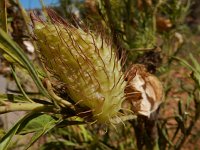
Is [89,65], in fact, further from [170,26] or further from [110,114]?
[170,26]

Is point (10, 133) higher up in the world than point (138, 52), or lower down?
lower down

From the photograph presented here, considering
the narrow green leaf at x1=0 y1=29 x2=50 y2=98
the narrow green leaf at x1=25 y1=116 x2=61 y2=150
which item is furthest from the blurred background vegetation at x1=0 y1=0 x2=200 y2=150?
the narrow green leaf at x1=0 y1=29 x2=50 y2=98

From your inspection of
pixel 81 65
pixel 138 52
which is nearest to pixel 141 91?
pixel 81 65

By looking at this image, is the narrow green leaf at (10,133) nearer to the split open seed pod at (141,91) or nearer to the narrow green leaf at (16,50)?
the narrow green leaf at (16,50)

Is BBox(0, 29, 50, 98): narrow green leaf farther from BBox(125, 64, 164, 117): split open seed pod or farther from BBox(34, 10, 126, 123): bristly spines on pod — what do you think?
BBox(125, 64, 164, 117): split open seed pod

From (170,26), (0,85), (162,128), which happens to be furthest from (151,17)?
(0,85)

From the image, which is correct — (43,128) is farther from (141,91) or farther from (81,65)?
(141,91)

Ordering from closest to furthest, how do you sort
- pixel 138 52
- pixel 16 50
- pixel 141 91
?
pixel 16 50
pixel 141 91
pixel 138 52

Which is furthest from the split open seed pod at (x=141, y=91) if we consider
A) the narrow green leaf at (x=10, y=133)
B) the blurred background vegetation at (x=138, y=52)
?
the narrow green leaf at (x=10, y=133)
